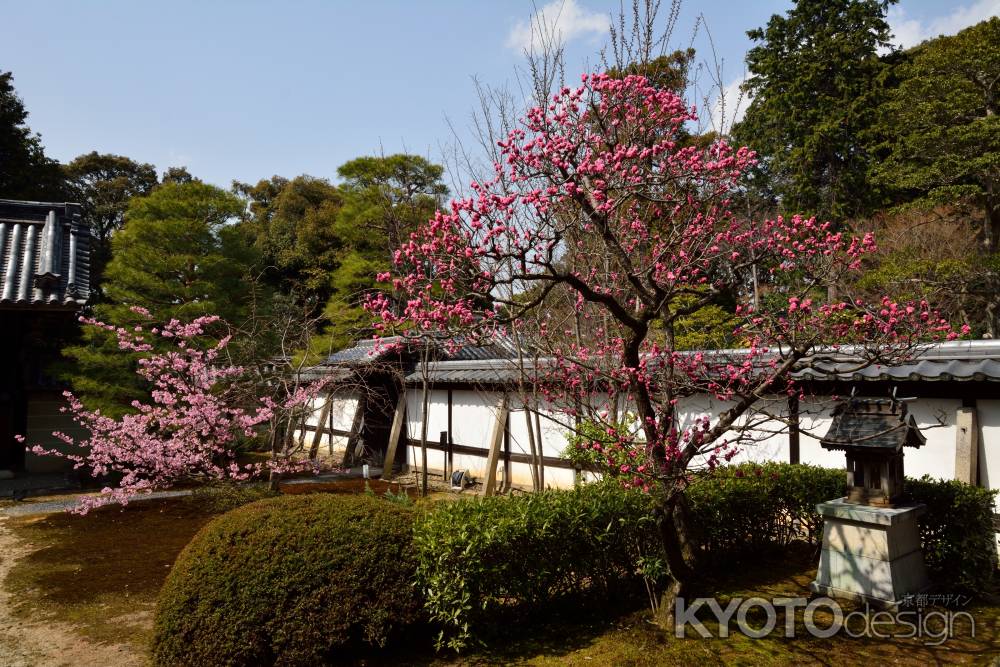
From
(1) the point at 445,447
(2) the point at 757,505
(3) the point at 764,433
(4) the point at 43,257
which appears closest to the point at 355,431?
(1) the point at 445,447

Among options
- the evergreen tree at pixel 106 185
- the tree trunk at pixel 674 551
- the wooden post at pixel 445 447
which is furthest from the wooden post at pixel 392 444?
the evergreen tree at pixel 106 185

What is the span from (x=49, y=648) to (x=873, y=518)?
762cm

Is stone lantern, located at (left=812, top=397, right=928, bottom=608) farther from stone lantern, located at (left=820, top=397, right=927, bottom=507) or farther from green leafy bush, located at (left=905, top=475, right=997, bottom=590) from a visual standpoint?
green leafy bush, located at (left=905, top=475, right=997, bottom=590)

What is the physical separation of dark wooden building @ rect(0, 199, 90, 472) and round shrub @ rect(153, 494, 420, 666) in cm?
794

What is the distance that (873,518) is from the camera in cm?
577

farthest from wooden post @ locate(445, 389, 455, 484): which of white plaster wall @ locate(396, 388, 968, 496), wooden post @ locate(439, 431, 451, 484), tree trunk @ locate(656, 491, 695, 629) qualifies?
tree trunk @ locate(656, 491, 695, 629)

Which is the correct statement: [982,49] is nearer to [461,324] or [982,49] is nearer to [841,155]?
[841,155]

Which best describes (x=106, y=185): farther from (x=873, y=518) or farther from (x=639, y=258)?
(x=873, y=518)

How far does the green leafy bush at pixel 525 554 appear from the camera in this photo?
5.05m

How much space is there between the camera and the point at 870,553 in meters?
5.90

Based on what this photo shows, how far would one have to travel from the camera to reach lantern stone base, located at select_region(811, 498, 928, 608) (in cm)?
579

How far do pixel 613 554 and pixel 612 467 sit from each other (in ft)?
3.20

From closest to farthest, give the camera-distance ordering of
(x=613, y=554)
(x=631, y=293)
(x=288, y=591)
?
(x=288, y=591) → (x=613, y=554) → (x=631, y=293)

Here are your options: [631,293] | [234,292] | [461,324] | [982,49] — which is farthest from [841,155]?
[461,324]
